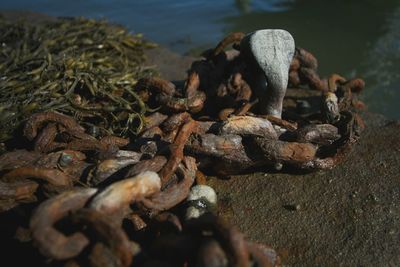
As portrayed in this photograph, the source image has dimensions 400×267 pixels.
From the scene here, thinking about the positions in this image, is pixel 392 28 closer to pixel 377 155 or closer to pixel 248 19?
pixel 248 19

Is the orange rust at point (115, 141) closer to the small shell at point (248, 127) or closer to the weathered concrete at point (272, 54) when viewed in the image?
the small shell at point (248, 127)

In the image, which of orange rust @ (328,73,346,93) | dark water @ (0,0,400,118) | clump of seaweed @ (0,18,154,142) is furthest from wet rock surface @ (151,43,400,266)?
dark water @ (0,0,400,118)

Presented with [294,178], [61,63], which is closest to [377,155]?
[294,178]

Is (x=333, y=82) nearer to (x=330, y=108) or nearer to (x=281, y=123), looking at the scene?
(x=330, y=108)

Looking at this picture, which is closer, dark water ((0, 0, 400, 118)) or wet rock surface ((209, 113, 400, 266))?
wet rock surface ((209, 113, 400, 266))

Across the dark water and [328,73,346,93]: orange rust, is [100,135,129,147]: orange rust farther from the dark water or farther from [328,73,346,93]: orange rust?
the dark water

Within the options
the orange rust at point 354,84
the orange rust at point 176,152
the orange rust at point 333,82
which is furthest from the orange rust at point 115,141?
the orange rust at point 354,84
